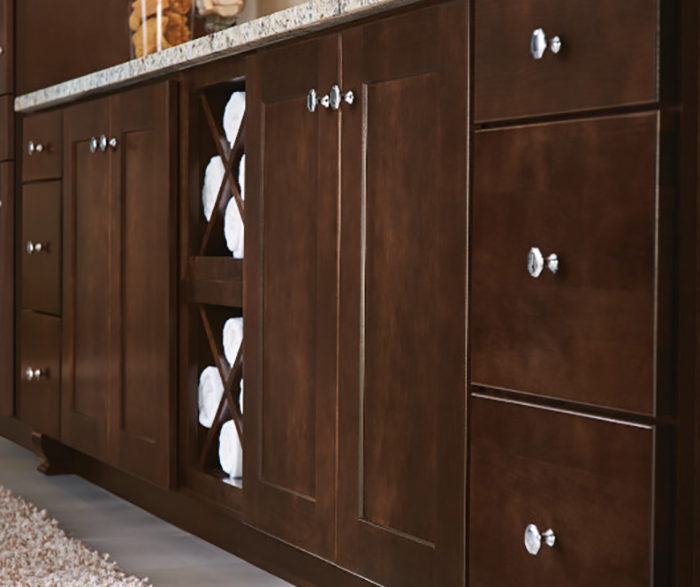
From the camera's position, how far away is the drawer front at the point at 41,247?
2557mm

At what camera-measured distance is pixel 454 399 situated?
1.32 m

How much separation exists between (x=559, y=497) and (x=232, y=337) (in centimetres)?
90

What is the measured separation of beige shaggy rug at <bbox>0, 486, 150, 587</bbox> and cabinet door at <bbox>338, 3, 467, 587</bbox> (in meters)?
0.52

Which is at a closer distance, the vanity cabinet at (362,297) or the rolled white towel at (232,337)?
the vanity cabinet at (362,297)

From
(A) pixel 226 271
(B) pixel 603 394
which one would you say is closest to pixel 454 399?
(B) pixel 603 394

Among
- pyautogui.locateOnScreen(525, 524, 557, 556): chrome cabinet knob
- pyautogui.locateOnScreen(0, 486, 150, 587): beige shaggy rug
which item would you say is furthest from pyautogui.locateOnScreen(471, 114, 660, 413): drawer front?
pyautogui.locateOnScreen(0, 486, 150, 587): beige shaggy rug

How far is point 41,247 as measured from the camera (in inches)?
103

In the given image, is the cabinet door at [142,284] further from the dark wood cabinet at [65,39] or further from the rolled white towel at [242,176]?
the dark wood cabinet at [65,39]

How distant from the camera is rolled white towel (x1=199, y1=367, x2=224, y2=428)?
1.96 meters

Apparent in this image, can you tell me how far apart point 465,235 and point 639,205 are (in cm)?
29

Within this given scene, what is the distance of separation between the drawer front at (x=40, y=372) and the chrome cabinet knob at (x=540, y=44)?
1690 mm

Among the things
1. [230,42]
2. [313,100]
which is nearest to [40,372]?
[230,42]

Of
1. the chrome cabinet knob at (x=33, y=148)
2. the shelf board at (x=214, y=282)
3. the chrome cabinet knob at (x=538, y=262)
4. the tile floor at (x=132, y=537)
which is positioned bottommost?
the tile floor at (x=132, y=537)

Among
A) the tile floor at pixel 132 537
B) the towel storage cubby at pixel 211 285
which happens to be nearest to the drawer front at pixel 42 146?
the towel storage cubby at pixel 211 285
